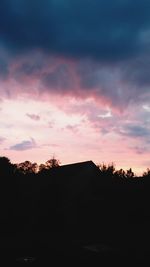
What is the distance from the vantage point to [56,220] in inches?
1432

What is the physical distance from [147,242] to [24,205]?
17732 mm

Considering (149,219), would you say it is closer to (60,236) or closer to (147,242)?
(147,242)

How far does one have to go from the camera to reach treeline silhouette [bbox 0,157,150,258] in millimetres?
26359

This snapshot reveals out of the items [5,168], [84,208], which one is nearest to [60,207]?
[84,208]

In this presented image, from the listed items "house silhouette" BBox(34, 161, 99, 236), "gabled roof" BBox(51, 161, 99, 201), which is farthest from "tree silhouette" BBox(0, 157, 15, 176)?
"gabled roof" BBox(51, 161, 99, 201)

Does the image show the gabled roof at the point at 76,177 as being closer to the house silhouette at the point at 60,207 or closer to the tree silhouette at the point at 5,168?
the house silhouette at the point at 60,207

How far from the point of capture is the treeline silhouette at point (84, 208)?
26359mm

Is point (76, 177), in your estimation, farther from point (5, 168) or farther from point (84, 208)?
point (5, 168)

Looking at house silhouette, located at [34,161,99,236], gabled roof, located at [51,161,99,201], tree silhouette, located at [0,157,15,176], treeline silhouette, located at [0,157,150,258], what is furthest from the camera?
gabled roof, located at [51,161,99,201]

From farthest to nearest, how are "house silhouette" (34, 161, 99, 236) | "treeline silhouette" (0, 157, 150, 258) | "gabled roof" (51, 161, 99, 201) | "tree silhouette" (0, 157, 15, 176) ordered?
"gabled roof" (51, 161, 99, 201) < "tree silhouette" (0, 157, 15, 176) < "house silhouette" (34, 161, 99, 236) < "treeline silhouette" (0, 157, 150, 258)

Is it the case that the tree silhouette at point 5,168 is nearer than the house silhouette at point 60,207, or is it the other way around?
the house silhouette at point 60,207

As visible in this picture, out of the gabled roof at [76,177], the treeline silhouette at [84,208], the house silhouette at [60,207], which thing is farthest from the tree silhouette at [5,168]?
the gabled roof at [76,177]

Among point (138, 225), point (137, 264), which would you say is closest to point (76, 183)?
point (138, 225)

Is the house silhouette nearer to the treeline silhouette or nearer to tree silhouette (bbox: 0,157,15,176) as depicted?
the treeline silhouette
